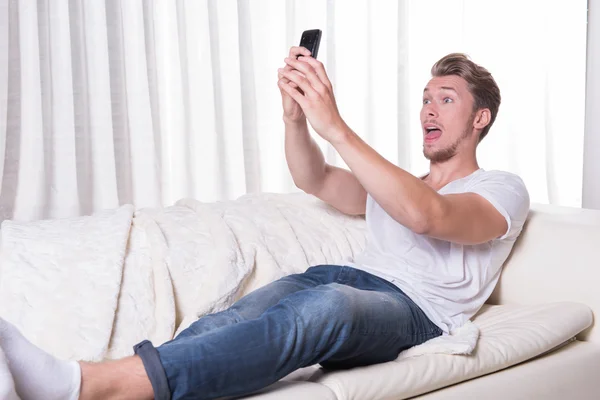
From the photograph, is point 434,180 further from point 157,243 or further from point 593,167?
point 593,167

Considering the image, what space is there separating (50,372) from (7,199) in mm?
1786

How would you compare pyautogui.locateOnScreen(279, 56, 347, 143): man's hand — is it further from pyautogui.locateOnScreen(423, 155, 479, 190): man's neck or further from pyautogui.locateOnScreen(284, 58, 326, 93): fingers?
A: pyautogui.locateOnScreen(423, 155, 479, 190): man's neck

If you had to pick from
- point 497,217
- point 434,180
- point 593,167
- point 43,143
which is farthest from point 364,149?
point 593,167

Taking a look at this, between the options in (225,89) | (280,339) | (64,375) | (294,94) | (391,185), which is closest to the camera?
(64,375)

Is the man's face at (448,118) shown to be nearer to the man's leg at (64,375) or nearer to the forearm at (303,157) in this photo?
the forearm at (303,157)

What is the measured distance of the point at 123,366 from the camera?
1307mm

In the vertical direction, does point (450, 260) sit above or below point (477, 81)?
below

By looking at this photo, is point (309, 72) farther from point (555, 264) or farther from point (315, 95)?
point (555, 264)

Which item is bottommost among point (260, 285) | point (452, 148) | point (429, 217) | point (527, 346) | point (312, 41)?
point (527, 346)

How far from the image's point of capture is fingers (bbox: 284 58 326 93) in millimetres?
1659

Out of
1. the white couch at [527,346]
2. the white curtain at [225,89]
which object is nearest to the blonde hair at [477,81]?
the white couch at [527,346]

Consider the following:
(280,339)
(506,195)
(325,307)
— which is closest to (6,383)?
(280,339)

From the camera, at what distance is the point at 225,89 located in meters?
3.27

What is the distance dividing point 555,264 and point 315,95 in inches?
30.9
